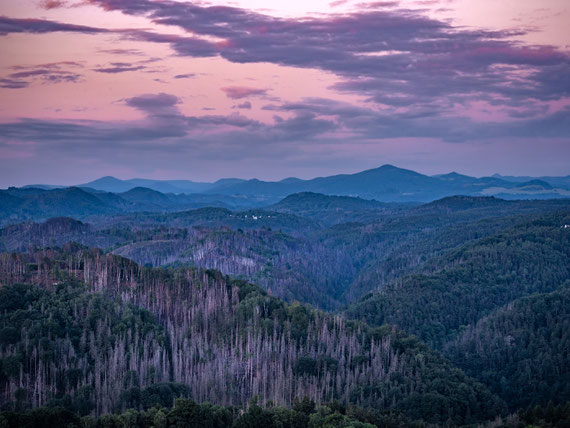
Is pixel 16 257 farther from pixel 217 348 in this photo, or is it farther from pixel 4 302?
pixel 217 348

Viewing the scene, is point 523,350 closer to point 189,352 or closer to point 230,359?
point 230,359

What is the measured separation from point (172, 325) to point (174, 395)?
40.2m

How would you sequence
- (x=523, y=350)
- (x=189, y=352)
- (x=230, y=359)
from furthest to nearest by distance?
(x=523, y=350), (x=230, y=359), (x=189, y=352)

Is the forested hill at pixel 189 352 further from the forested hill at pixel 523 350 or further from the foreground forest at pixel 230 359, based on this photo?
the forested hill at pixel 523 350

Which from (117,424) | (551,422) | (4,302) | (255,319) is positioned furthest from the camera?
(255,319)

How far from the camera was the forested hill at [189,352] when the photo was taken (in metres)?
101

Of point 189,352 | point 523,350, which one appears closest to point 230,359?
point 189,352

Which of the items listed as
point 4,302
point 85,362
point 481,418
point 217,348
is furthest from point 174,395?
point 481,418

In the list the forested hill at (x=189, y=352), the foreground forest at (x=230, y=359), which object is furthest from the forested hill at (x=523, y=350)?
the forested hill at (x=189, y=352)

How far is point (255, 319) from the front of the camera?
14125 cm

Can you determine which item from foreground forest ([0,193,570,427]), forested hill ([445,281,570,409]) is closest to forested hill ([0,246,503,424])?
foreground forest ([0,193,570,427])

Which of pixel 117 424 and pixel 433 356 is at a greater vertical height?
pixel 117 424

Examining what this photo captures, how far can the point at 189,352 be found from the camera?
4852 inches

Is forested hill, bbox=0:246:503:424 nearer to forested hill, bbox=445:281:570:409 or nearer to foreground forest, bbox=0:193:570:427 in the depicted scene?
foreground forest, bbox=0:193:570:427
